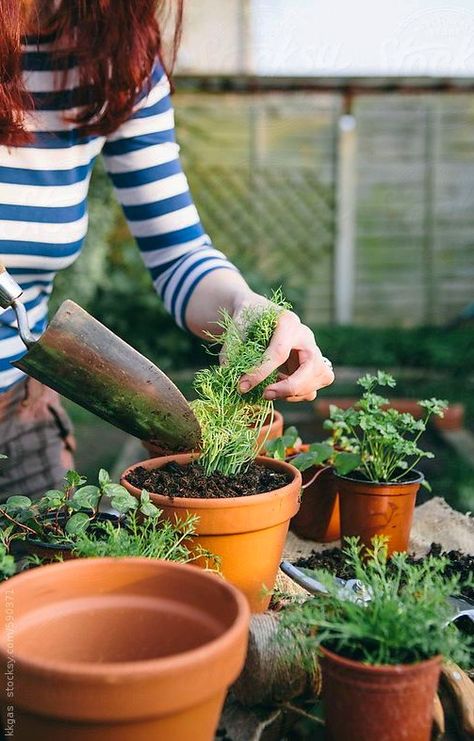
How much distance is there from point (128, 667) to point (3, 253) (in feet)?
3.57

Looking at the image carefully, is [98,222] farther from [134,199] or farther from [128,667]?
[128,667]

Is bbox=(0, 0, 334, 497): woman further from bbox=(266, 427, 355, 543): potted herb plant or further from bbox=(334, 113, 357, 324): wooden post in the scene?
bbox=(334, 113, 357, 324): wooden post

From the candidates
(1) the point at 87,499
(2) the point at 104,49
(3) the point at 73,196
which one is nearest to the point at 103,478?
Answer: (1) the point at 87,499

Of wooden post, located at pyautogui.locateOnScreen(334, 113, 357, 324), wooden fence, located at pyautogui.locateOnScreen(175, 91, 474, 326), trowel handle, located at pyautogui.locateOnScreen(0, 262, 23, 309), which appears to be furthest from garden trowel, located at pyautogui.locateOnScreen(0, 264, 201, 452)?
wooden post, located at pyautogui.locateOnScreen(334, 113, 357, 324)

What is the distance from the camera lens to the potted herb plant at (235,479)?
1.14 metres

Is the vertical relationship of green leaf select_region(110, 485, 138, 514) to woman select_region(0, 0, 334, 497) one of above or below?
below

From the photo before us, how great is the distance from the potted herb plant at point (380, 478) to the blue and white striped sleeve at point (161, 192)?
447mm

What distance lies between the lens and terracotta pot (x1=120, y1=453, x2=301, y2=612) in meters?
1.13

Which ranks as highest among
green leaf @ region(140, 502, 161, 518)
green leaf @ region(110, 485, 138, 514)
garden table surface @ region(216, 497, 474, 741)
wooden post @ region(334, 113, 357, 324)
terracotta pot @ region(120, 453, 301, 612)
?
green leaf @ region(110, 485, 138, 514)

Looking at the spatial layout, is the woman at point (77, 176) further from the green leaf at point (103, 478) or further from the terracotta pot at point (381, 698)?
the terracotta pot at point (381, 698)

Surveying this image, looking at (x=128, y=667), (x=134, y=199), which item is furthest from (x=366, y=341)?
(x=128, y=667)

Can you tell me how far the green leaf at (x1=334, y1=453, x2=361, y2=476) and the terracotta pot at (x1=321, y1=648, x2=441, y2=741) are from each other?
0.63m

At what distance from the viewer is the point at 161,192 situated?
173cm

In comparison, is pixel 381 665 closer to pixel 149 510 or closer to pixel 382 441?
pixel 149 510
